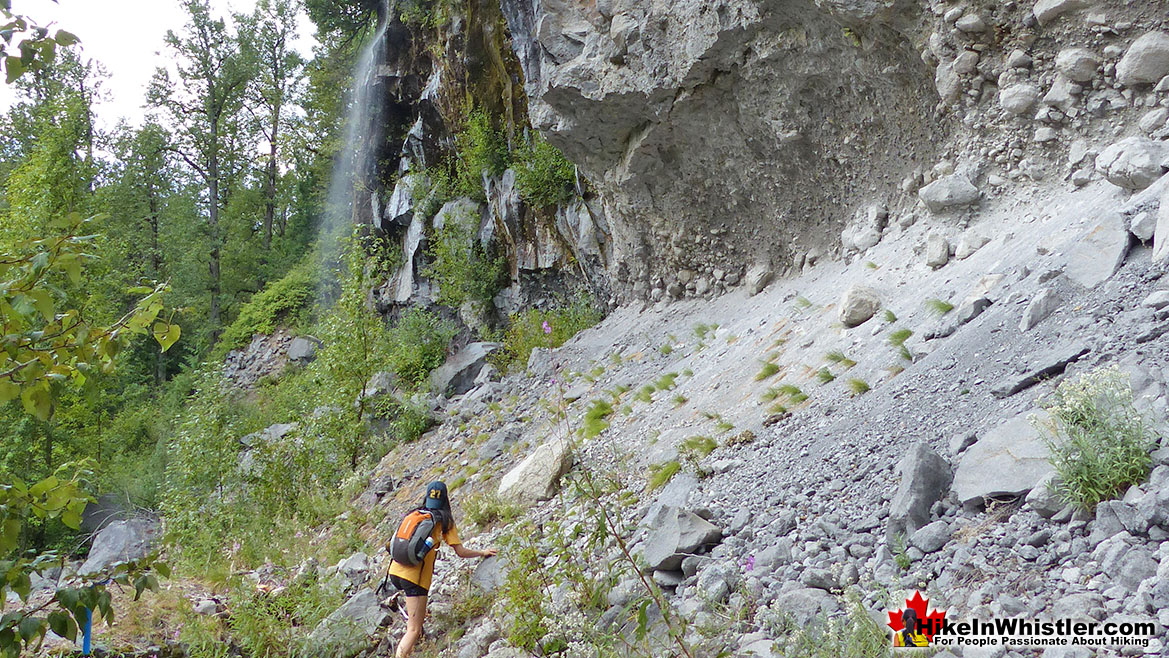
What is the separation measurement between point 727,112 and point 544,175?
5339 mm

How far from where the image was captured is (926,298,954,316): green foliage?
5.65 metres

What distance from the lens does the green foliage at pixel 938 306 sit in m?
5.65

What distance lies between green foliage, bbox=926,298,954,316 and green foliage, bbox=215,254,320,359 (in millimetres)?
23663

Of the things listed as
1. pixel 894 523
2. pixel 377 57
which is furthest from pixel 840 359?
pixel 377 57

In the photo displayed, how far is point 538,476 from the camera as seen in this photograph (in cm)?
674

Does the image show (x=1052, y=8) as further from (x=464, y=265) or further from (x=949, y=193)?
(x=464, y=265)

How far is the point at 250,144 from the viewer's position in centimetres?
2955

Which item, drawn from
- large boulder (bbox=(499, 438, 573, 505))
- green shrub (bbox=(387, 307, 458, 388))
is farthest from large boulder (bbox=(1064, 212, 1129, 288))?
green shrub (bbox=(387, 307, 458, 388))

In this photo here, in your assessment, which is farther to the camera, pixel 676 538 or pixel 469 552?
pixel 469 552

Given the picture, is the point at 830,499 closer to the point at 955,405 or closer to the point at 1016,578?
the point at 955,405

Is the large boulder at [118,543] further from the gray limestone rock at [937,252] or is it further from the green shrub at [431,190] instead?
the green shrub at [431,190]

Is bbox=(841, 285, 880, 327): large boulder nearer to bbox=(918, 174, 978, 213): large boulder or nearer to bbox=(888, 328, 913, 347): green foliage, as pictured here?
bbox=(888, 328, 913, 347): green foliage

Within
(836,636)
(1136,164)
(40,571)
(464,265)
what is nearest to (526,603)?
(836,636)

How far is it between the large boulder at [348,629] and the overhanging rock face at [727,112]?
24.2ft
